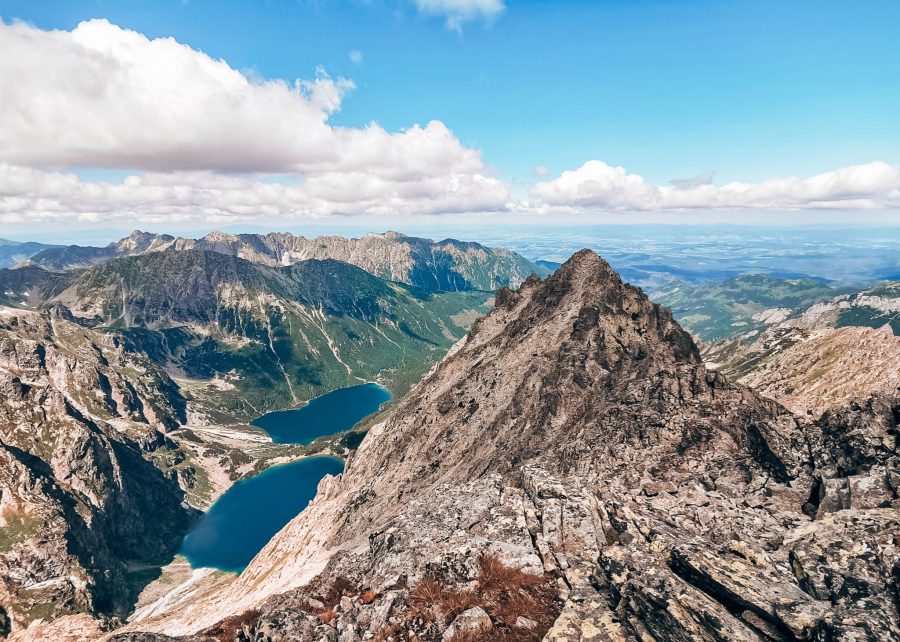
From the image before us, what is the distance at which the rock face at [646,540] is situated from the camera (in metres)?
28.2

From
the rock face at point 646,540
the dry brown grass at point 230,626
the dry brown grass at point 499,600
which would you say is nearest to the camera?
the rock face at point 646,540

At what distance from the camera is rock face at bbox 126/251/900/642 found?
2817cm

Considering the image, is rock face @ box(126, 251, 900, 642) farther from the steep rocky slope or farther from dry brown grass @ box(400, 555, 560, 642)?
the steep rocky slope

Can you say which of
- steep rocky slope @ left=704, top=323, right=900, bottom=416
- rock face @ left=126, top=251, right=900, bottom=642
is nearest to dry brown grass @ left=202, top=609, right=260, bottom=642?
rock face @ left=126, top=251, right=900, bottom=642

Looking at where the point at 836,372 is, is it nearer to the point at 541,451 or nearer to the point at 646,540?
the point at 541,451

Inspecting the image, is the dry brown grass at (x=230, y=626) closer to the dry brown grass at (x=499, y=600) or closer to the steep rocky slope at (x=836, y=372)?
the dry brown grass at (x=499, y=600)

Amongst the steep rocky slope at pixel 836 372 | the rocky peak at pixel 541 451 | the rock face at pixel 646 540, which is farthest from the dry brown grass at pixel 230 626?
the steep rocky slope at pixel 836 372

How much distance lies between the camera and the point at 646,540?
40344 millimetres

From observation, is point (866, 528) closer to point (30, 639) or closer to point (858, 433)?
point (858, 433)

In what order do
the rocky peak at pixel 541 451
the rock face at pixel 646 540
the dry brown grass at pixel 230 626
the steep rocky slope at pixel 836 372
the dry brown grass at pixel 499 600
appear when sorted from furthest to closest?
the steep rocky slope at pixel 836 372
the rocky peak at pixel 541 451
the dry brown grass at pixel 230 626
the dry brown grass at pixel 499 600
the rock face at pixel 646 540

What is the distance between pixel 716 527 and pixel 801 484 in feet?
43.9

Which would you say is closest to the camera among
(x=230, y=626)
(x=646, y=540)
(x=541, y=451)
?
(x=230, y=626)

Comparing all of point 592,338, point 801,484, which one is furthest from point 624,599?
point 592,338

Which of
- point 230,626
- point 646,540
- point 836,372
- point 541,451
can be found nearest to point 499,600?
point 646,540
